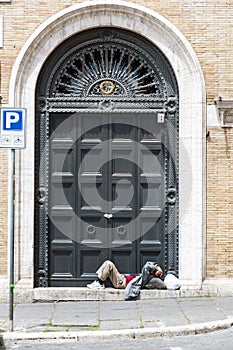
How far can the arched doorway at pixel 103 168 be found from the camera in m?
12.9

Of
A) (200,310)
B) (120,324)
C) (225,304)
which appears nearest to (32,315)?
(120,324)

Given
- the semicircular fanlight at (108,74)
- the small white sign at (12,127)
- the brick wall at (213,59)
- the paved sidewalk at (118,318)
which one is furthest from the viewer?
the semicircular fanlight at (108,74)

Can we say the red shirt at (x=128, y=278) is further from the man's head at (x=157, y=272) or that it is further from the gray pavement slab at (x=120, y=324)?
the gray pavement slab at (x=120, y=324)

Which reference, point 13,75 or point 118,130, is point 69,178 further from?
point 13,75

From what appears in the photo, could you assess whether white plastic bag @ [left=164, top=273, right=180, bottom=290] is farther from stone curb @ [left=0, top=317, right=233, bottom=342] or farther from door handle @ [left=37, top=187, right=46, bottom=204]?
door handle @ [left=37, top=187, right=46, bottom=204]

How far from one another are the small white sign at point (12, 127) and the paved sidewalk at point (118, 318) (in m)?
2.49

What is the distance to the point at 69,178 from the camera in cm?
1298

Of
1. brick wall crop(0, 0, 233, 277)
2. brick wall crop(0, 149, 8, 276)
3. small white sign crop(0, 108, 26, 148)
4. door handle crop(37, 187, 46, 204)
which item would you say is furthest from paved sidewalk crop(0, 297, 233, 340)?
small white sign crop(0, 108, 26, 148)

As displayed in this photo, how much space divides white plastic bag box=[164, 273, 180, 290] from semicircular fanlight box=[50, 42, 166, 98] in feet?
9.97

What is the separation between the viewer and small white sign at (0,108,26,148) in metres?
10.3

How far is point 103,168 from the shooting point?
13.0 meters

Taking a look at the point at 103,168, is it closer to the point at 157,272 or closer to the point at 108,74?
the point at 108,74

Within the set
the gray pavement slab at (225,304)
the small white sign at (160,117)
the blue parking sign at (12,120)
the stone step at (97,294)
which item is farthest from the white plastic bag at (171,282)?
the blue parking sign at (12,120)

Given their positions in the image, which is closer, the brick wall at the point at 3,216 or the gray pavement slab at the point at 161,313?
the gray pavement slab at the point at 161,313
